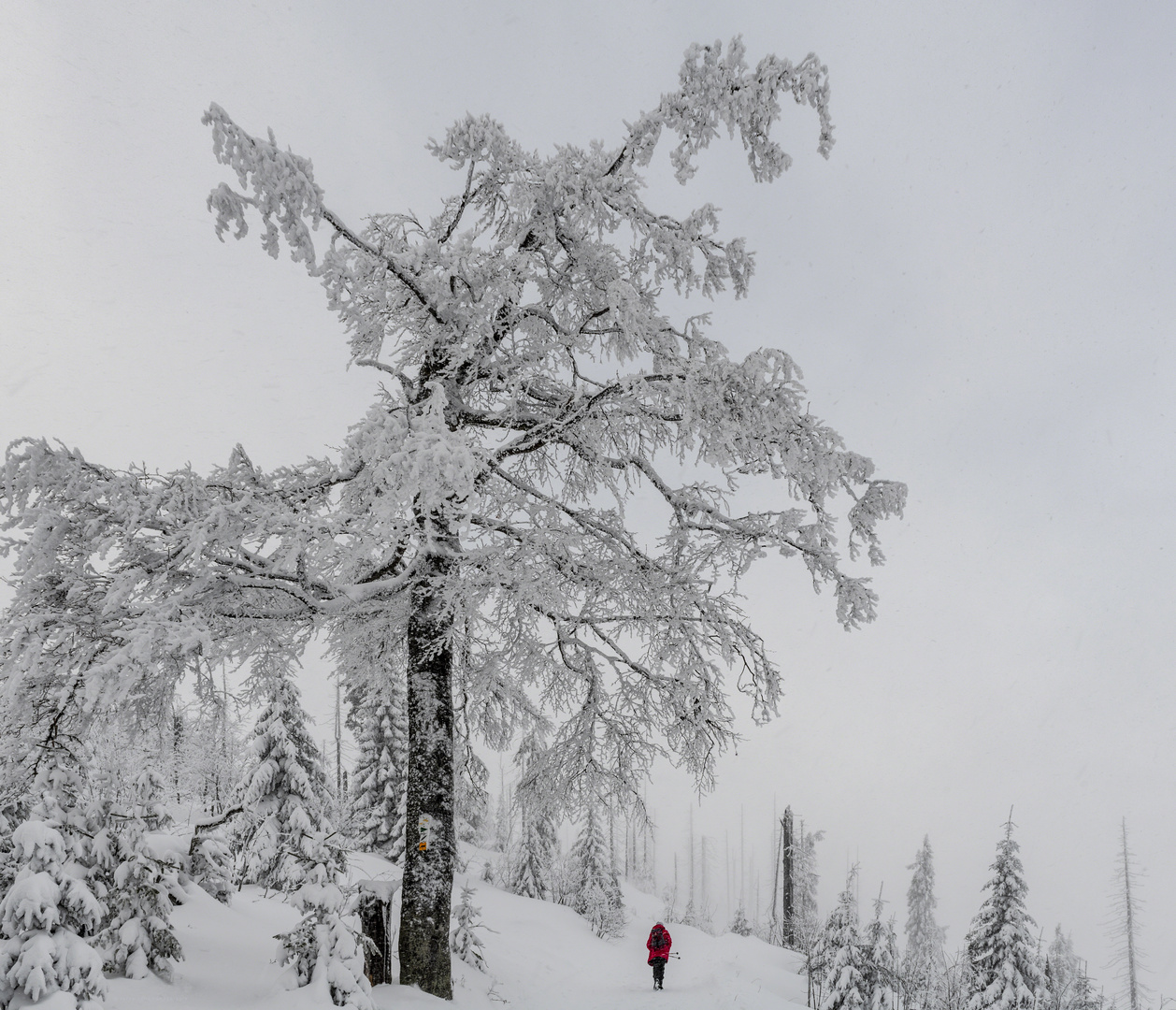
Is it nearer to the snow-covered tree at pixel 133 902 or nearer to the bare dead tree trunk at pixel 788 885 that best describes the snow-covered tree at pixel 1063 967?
the bare dead tree trunk at pixel 788 885

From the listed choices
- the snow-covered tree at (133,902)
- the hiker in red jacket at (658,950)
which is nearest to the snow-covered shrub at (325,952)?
the snow-covered tree at (133,902)

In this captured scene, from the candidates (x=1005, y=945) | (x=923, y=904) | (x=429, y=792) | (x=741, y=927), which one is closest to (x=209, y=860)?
(x=429, y=792)

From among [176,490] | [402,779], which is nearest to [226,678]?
[176,490]

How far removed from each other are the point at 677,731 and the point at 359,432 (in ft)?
17.4

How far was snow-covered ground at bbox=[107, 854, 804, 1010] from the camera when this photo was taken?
6.30 m

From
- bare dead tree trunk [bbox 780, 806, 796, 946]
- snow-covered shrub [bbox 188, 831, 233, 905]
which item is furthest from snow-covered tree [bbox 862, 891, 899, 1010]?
snow-covered shrub [bbox 188, 831, 233, 905]

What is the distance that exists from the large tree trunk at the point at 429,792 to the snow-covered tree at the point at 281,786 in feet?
30.8

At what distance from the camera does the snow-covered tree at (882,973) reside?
11414 mm

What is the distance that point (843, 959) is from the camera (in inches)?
466

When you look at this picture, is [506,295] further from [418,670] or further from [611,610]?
[418,670]

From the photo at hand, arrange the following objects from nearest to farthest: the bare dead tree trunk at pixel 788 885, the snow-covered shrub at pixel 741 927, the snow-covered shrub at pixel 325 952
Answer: the snow-covered shrub at pixel 325 952
the bare dead tree trunk at pixel 788 885
the snow-covered shrub at pixel 741 927

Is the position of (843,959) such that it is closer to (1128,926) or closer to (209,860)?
(209,860)

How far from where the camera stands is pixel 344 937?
19.6 ft

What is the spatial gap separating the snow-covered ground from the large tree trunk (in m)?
0.37
